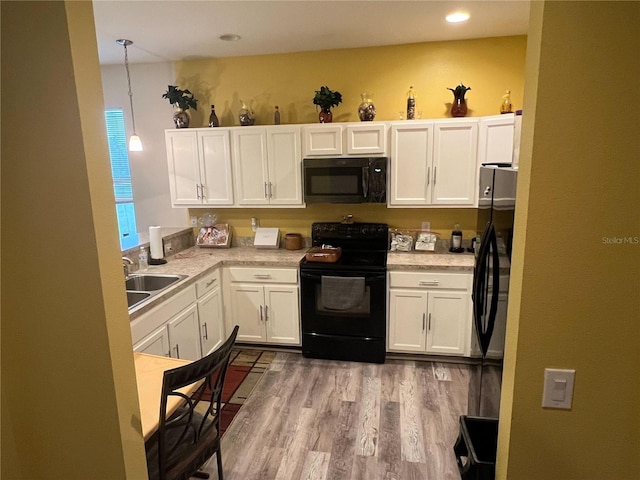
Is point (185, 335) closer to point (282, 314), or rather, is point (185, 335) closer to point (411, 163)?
point (282, 314)

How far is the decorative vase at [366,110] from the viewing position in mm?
3453

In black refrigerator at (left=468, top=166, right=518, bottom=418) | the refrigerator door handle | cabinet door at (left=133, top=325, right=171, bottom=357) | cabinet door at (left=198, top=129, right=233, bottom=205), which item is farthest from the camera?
cabinet door at (left=198, top=129, right=233, bottom=205)

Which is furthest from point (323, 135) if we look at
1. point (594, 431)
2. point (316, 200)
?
point (594, 431)

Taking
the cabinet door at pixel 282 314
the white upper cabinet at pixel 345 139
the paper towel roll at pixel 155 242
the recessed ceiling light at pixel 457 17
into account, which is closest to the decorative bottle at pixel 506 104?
the recessed ceiling light at pixel 457 17

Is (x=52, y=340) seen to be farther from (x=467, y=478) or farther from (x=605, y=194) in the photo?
(x=467, y=478)

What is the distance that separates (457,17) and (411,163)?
1.11 meters

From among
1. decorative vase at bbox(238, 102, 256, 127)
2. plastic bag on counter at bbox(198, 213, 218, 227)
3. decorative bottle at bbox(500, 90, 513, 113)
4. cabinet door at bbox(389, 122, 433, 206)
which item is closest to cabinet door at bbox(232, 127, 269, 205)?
decorative vase at bbox(238, 102, 256, 127)

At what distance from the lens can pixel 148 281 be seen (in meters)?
3.12

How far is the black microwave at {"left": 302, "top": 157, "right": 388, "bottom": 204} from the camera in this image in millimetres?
3377

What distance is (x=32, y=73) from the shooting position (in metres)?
0.86

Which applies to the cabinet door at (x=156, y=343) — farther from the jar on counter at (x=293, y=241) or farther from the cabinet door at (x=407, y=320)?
the cabinet door at (x=407, y=320)

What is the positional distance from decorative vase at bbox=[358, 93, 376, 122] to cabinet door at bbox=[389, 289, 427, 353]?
152 cm

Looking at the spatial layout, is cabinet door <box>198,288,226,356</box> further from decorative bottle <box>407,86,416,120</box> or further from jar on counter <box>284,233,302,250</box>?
decorative bottle <box>407,86,416,120</box>

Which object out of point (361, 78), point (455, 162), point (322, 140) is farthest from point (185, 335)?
point (361, 78)
